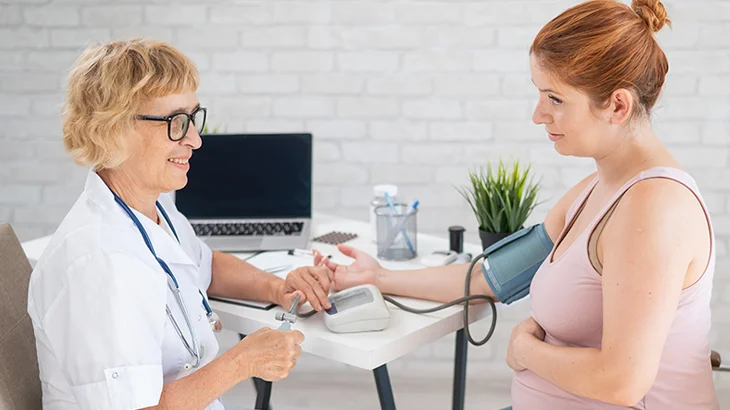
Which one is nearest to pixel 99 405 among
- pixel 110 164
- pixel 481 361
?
pixel 110 164

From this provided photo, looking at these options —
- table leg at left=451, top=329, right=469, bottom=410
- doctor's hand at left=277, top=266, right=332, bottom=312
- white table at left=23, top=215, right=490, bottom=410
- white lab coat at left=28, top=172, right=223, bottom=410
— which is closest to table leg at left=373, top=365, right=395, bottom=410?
white table at left=23, top=215, right=490, bottom=410

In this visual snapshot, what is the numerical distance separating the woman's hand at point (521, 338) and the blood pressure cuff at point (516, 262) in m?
0.21

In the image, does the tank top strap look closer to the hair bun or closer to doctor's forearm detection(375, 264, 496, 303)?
the hair bun

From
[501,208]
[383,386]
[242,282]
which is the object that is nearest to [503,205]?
[501,208]

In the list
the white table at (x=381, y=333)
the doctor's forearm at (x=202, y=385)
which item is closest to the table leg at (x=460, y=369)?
the white table at (x=381, y=333)

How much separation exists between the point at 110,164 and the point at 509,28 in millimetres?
1815

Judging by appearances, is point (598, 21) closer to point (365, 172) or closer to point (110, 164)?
point (110, 164)

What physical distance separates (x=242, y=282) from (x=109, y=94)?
0.58 metres

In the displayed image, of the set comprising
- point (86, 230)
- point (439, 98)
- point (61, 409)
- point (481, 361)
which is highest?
point (439, 98)

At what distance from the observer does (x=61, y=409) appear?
4.21 ft

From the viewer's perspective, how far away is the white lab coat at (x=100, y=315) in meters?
1.18

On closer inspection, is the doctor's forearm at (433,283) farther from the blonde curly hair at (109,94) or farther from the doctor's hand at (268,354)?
the blonde curly hair at (109,94)

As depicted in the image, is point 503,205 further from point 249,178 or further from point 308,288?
point 249,178

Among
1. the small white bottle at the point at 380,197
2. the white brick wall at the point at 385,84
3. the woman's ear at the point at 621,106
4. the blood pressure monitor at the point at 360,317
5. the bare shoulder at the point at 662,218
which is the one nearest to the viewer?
the bare shoulder at the point at 662,218
